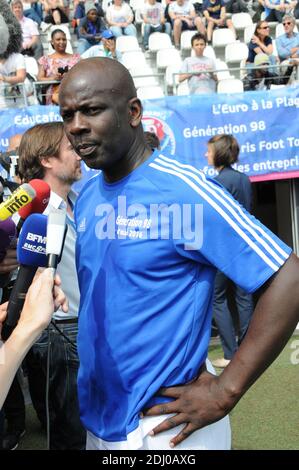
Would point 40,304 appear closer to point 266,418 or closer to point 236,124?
point 266,418

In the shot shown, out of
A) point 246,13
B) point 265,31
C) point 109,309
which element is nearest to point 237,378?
point 109,309

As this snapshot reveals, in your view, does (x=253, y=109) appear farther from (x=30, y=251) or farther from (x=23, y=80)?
(x=30, y=251)

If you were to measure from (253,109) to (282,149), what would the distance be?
1.94 feet

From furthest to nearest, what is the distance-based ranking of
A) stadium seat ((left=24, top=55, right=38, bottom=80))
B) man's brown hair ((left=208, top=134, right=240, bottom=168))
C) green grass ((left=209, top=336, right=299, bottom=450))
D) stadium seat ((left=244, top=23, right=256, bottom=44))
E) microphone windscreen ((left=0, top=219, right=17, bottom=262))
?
stadium seat ((left=244, top=23, right=256, bottom=44)) < stadium seat ((left=24, top=55, right=38, bottom=80)) < man's brown hair ((left=208, top=134, right=240, bottom=168)) < green grass ((left=209, top=336, right=299, bottom=450)) < microphone windscreen ((left=0, top=219, right=17, bottom=262))

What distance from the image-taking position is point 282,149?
24.7ft

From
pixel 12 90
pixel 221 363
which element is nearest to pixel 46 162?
pixel 221 363

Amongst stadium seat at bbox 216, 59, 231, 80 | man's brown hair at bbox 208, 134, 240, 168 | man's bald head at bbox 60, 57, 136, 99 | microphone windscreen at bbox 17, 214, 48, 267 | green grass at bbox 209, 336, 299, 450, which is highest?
man's bald head at bbox 60, 57, 136, 99

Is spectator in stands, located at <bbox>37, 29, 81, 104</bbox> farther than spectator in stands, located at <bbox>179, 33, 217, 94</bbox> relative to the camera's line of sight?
Yes

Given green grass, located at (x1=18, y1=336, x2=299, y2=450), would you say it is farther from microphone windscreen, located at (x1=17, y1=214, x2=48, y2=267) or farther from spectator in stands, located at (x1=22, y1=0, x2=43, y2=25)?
spectator in stands, located at (x1=22, y1=0, x2=43, y2=25)

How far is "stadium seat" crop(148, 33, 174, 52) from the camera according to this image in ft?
36.1

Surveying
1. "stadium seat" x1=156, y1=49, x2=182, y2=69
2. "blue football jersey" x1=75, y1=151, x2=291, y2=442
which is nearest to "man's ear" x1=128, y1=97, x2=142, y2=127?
"blue football jersey" x1=75, y1=151, x2=291, y2=442

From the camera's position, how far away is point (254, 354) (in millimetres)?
1592

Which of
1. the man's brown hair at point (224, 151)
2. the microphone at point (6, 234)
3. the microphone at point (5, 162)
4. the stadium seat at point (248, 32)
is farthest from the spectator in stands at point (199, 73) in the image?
the microphone at point (6, 234)

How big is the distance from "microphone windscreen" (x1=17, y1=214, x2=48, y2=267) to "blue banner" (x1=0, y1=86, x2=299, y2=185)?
219 inches
